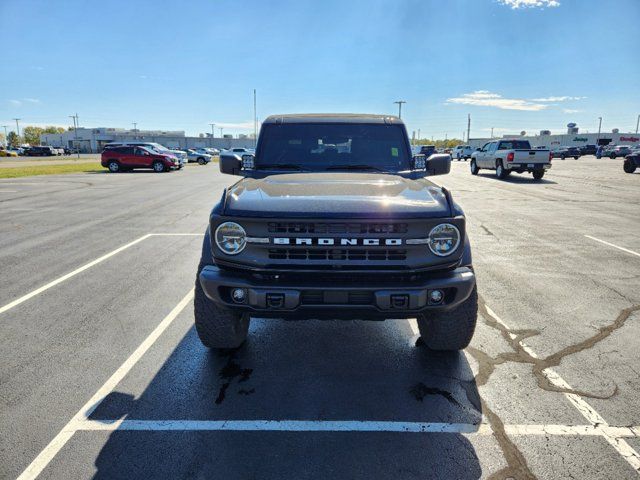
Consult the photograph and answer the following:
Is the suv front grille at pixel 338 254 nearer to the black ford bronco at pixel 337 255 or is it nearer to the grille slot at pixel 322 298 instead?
the black ford bronco at pixel 337 255

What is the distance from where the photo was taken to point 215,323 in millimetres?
3322

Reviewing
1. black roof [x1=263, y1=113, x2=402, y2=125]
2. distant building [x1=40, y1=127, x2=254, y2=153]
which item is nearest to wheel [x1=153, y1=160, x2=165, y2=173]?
black roof [x1=263, y1=113, x2=402, y2=125]

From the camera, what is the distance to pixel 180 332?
401 cm

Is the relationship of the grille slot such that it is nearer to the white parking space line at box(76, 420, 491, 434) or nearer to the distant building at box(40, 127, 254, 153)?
the white parking space line at box(76, 420, 491, 434)

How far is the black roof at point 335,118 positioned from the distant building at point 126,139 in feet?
355

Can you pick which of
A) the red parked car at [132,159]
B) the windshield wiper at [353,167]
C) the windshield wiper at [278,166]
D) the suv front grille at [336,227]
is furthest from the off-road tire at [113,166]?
the suv front grille at [336,227]

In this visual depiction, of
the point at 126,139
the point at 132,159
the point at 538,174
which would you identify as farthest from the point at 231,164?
the point at 126,139

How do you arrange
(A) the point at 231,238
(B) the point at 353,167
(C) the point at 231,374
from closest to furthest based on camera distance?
(A) the point at 231,238, (C) the point at 231,374, (B) the point at 353,167

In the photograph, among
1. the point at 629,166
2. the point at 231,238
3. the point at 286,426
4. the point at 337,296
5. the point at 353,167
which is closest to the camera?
the point at 286,426

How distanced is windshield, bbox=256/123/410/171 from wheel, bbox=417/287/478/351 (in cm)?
159

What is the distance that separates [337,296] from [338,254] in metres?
0.28

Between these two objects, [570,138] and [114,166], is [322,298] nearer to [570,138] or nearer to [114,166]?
[114,166]

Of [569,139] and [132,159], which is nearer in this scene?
[132,159]

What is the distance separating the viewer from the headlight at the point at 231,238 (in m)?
2.92
